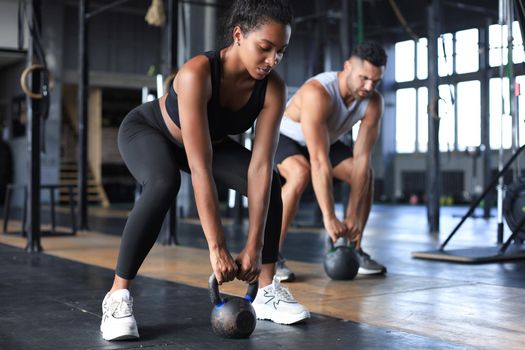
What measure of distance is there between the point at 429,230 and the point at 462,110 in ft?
22.9

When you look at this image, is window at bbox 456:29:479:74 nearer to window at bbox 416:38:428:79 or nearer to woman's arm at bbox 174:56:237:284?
window at bbox 416:38:428:79

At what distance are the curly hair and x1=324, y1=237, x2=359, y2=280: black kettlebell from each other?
129 centimetres

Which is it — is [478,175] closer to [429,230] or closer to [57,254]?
[429,230]

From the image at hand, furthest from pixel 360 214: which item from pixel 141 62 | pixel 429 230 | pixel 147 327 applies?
pixel 141 62

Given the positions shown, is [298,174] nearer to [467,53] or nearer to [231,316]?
[231,316]

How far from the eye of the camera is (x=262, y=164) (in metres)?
1.80

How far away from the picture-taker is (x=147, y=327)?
6.15 ft

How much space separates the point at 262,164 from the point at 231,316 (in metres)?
0.40

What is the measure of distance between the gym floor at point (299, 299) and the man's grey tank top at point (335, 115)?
0.61 m

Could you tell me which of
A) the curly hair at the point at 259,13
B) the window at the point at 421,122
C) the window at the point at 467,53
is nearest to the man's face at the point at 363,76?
the curly hair at the point at 259,13

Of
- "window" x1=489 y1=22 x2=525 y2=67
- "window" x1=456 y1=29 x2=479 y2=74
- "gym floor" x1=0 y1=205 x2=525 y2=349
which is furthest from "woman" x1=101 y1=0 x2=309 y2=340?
"window" x1=456 y1=29 x2=479 y2=74

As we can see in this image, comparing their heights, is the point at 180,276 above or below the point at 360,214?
below

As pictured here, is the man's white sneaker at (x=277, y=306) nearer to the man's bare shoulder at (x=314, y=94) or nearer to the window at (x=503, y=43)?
the man's bare shoulder at (x=314, y=94)

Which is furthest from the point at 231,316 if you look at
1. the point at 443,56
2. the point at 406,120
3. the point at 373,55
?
the point at 406,120
